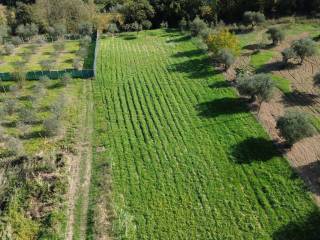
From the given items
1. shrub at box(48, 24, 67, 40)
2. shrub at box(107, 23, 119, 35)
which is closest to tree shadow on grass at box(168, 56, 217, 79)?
shrub at box(107, 23, 119, 35)

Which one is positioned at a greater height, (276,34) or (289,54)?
(276,34)

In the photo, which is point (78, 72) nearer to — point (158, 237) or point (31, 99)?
point (31, 99)

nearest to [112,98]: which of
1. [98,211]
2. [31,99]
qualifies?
[31,99]

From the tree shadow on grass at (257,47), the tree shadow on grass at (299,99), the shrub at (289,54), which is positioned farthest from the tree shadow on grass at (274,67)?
the tree shadow on grass at (299,99)

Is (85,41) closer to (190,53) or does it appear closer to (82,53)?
(82,53)

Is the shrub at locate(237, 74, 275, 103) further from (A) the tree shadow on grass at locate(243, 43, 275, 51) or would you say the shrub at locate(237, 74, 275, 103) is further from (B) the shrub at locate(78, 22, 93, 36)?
(B) the shrub at locate(78, 22, 93, 36)

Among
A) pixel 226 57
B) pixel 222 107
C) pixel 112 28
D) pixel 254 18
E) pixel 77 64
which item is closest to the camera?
pixel 222 107

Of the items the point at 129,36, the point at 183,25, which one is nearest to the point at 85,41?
the point at 129,36
